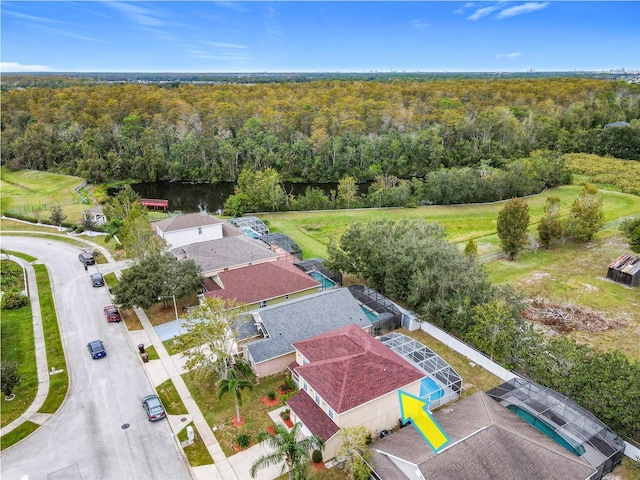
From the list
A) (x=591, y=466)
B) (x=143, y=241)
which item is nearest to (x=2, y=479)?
(x=143, y=241)

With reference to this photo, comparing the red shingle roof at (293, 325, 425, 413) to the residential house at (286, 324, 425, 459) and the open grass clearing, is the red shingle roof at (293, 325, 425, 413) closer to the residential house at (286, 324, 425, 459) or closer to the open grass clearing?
the residential house at (286, 324, 425, 459)

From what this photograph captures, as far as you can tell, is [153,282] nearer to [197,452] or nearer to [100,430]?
[100,430]

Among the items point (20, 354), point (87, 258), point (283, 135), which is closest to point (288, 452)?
point (20, 354)

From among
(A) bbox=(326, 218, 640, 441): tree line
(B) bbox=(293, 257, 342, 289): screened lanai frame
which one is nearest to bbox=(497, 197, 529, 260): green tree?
(A) bbox=(326, 218, 640, 441): tree line

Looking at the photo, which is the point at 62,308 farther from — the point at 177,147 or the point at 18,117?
the point at 18,117

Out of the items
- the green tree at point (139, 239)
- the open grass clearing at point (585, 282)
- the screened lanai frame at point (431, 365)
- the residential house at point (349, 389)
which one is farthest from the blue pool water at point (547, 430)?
the green tree at point (139, 239)
